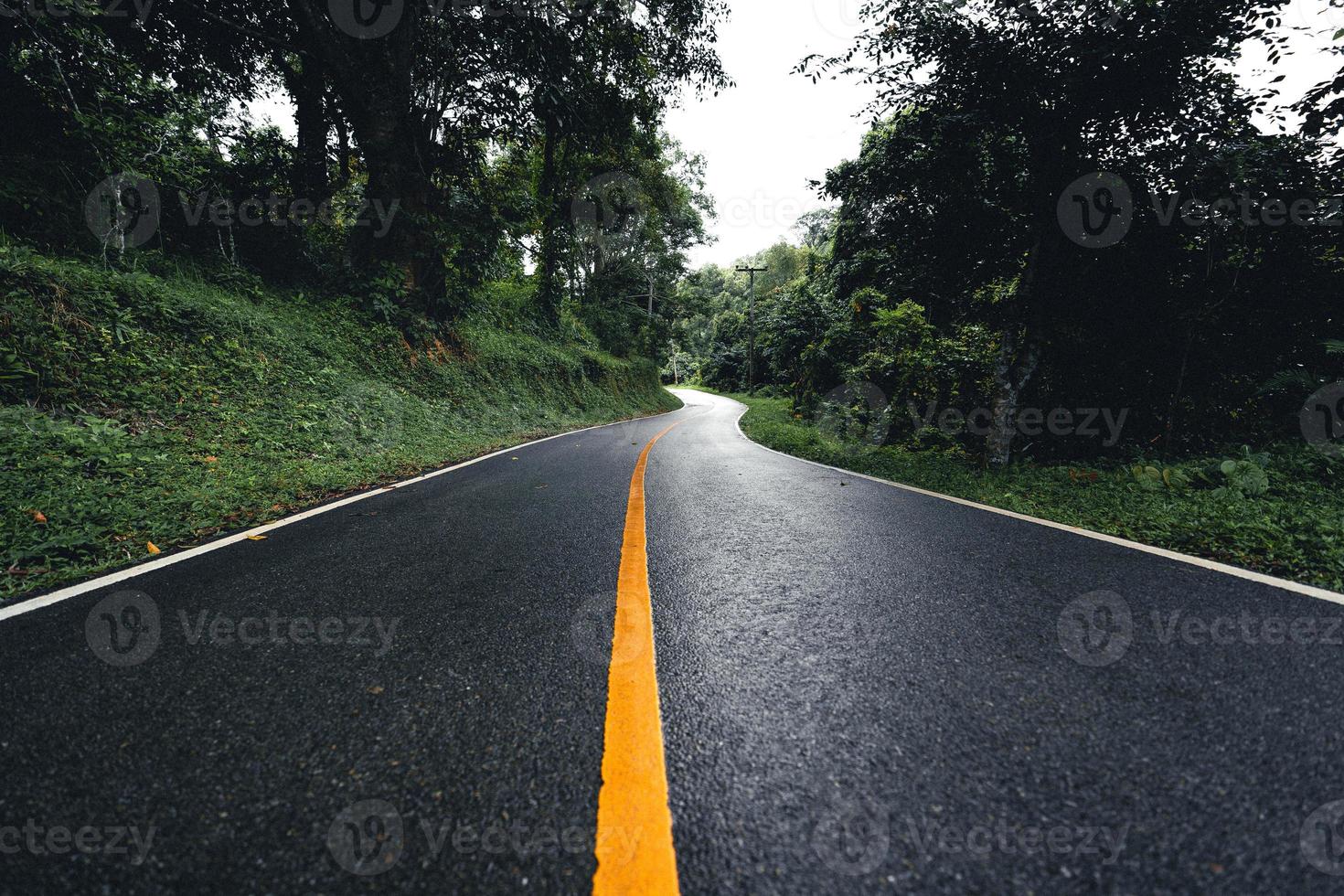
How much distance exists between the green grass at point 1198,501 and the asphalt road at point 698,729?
0.80m

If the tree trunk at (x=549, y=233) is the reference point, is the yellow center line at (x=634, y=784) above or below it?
below

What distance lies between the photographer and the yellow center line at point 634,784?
0.90 metres

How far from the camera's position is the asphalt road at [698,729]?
94cm

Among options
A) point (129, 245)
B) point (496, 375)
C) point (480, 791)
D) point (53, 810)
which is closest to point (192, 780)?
point (53, 810)

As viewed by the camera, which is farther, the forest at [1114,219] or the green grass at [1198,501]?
the forest at [1114,219]

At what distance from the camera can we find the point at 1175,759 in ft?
4.02

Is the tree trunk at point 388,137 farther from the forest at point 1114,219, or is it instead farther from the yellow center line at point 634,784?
the yellow center line at point 634,784

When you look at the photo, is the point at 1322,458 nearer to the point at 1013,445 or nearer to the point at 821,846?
the point at 1013,445

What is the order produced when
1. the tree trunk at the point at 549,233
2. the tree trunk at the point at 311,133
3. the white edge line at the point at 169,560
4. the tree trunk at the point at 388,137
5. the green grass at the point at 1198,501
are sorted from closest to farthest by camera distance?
1. the white edge line at the point at 169,560
2. the green grass at the point at 1198,501
3. the tree trunk at the point at 388,137
4. the tree trunk at the point at 311,133
5. the tree trunk at the point at 549,233

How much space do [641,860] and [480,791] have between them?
1.41 feet

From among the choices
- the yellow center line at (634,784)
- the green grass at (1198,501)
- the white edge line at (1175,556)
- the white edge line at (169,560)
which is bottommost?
the white edge line at (169,560)

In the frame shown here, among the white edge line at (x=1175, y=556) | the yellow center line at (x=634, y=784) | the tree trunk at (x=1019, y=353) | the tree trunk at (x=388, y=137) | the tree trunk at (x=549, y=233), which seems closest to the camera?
the yellow center line at (x=634, y=784)

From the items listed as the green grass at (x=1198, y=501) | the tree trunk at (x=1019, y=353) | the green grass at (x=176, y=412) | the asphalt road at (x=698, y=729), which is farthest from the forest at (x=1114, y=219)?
the green grass at (x=176, y=412)

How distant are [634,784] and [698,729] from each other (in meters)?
0.27
